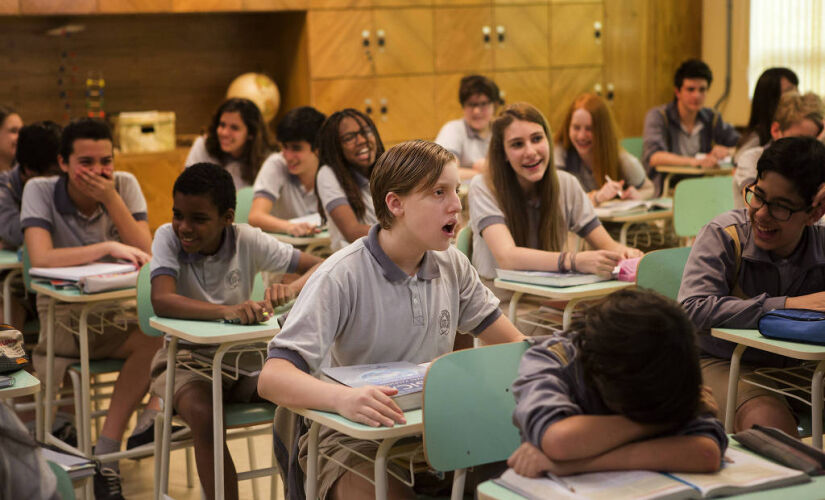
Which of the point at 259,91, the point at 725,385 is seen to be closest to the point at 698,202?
the point at 725,385

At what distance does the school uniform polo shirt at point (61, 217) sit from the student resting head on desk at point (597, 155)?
2270mm

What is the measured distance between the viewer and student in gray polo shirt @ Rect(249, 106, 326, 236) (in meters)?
4.97

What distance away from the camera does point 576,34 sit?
341 inches

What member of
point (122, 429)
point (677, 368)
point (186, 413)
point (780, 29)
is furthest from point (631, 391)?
point (780, 29)

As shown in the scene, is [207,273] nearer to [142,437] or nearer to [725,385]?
[142,437]

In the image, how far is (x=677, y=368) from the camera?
1.56 m

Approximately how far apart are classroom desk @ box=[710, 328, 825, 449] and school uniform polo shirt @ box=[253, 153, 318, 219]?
2.88m

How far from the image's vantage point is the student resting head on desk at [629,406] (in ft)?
→ 5.11

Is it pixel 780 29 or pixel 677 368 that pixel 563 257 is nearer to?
pixel 677 368

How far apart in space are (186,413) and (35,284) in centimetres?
111

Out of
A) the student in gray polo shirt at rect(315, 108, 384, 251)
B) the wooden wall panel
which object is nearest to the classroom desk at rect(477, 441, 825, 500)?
the student in gray polo shirt at rect(315, 108, 384, 251)

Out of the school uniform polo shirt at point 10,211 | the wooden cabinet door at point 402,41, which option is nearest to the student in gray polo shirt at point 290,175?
the school uniform polo shirt at point 10,211

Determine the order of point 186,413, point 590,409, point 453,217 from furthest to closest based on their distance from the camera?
point 186,413, point 453,217, point 590,409

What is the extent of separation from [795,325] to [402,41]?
6.05 meters
